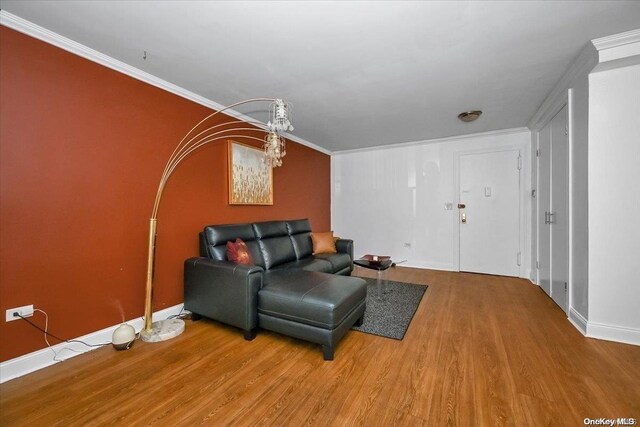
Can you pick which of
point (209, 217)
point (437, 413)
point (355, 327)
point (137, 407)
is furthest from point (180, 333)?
point (437, 413)

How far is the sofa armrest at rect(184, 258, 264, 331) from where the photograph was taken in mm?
2180

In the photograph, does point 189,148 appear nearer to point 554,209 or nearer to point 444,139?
point 444,139

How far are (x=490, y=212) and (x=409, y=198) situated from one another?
133 centimetres

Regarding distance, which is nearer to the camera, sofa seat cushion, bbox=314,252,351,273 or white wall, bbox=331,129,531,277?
sofa seat cushion, bbox=314,252,351,273

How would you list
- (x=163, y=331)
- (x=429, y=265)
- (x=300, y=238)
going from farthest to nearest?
(x=429, y=265) → (x=300, y=238) → (x=163, y=331)

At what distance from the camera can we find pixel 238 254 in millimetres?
2711

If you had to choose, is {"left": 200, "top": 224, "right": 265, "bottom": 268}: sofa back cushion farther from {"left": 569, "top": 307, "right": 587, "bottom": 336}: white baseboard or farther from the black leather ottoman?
{"left": 569, "top": 307, "right": 587, "bottom": 336}: white baseboard

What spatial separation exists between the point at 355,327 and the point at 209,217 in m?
2.06

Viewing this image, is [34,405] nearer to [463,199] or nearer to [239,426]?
[239,426]

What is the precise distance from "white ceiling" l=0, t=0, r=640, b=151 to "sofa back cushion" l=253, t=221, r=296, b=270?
1624mm

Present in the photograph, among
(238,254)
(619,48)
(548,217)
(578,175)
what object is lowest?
(238,254)

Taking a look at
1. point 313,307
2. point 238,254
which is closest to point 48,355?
point 238,254

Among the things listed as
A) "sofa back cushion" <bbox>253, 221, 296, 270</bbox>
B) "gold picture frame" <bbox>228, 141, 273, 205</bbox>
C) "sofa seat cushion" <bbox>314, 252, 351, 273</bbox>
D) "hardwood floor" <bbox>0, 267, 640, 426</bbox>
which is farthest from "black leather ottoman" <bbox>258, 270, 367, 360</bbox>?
"gold picture frame" <bbox>228, 141, 273, 205</bbox>

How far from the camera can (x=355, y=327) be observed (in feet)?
7.95
